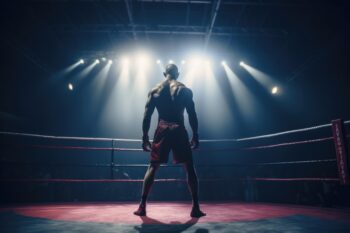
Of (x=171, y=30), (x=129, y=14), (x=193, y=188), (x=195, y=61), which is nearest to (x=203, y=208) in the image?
(x=193, y=188)

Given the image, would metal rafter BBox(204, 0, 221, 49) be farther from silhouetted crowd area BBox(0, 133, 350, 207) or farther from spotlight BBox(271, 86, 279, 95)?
silhouetted crowd area BBox(0, 133, 350, 207)

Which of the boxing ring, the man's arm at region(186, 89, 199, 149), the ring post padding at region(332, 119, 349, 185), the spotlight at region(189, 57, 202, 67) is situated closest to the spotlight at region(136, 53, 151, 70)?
the spotlight at region(189, 57, 202, 67)

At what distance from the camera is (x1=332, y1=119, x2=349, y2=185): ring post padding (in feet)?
10.6

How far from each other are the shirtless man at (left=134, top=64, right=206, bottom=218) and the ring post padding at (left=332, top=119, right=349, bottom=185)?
1930 mm

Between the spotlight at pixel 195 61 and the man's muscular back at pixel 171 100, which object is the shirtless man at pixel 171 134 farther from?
the spotlight at pixel 195 61

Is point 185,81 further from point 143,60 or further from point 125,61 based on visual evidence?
point 125,61

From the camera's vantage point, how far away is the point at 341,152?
334 cm

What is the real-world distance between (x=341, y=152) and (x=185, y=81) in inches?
337

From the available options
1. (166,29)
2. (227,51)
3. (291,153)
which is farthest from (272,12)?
(291,153)

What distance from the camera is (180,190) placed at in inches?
307

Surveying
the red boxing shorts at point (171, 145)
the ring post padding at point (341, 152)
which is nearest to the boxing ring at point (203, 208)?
the ring post padding at point (341, 152)

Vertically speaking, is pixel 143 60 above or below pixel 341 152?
above

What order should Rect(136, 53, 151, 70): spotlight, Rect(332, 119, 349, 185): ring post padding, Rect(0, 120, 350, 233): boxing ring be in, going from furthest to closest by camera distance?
Rect(136, 53, 151, 70): spotlight
Rect(332, 119, 349, 185): ring post padding
Rect(0, 120, 350, 233): boxing ring

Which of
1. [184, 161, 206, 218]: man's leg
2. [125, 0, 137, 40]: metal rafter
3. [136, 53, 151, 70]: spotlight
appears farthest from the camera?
[136, 53, 151, 70]: spotlight
